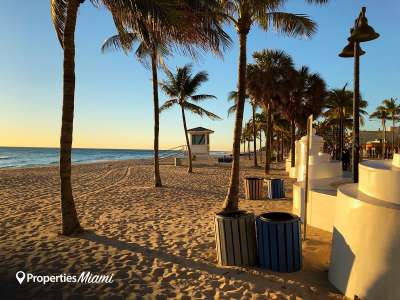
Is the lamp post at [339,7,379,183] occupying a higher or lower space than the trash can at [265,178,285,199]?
higher

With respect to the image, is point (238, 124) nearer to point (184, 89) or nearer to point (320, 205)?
point (320, 205)

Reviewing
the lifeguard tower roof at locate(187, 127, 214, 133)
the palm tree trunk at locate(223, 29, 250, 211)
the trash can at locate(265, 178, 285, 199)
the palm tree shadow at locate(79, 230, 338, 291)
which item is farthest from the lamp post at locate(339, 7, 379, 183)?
the lifeguard tower roof at locate(187, 127, 214, 133)

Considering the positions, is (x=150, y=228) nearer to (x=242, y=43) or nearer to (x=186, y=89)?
(x=242, y=43)

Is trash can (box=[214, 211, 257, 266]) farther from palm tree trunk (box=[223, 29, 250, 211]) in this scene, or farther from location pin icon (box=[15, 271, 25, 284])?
location pin icon (box=[15, 271, 25, 284])

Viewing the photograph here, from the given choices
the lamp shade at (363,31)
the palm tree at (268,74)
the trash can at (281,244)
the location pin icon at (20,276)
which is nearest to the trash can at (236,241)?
the trash can at (281,244)

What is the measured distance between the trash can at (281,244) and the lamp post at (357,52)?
4131mm

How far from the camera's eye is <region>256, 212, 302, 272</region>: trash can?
4.59m

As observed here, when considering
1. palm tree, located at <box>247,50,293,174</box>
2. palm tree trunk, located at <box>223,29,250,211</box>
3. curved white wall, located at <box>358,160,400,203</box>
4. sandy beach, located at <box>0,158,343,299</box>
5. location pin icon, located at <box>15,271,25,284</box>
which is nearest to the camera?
curved white wall, located at <box>358,160,400,203</box>

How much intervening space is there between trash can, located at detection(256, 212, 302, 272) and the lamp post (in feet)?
13.6

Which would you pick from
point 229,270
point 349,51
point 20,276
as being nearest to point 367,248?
point 229,270

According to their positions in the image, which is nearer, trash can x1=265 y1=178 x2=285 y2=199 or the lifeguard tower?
trash can x1=265 y1=178 x2=285 y2=199

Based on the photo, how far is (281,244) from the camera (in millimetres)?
4598

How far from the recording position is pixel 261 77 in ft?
60.7

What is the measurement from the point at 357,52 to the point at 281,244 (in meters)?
5.96
